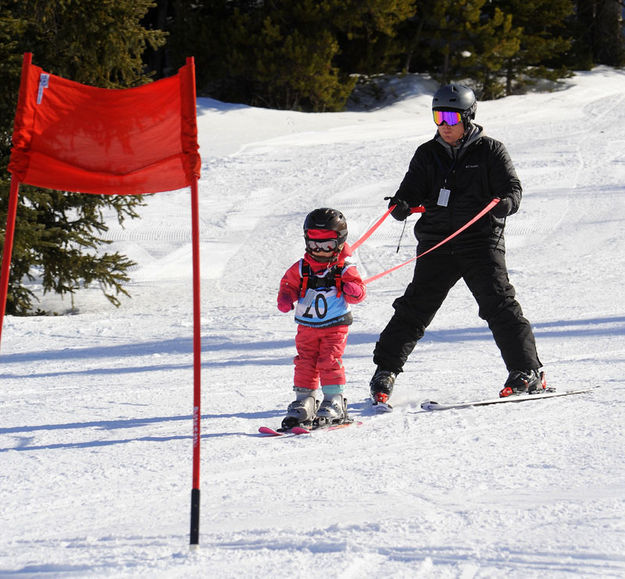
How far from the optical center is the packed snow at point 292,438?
2967 mm

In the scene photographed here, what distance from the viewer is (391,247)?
463 inches

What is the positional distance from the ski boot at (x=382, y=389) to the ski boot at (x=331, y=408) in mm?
390

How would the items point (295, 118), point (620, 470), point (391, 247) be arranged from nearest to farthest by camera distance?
1. point (620, 470)
2. point (391, 247)
3. point (295, 118)

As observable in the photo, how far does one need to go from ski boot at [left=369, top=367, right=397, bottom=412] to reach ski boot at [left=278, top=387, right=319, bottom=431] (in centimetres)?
47

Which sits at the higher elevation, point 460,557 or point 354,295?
point 354,295

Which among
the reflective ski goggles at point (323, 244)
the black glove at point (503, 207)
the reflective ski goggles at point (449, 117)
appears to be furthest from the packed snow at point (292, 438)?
the reflective ski goggles at point (449, 117)

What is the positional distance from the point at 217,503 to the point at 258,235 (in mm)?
9073

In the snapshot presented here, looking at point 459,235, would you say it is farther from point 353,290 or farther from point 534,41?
point 534,41

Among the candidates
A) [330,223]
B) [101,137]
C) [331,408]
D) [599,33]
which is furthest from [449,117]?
[599,33]

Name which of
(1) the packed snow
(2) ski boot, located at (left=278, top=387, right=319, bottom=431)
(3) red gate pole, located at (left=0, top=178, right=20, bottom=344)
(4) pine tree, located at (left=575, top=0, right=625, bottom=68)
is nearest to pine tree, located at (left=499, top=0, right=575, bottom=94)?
(4) pine tree, located at (left=575, top=0, right=625, bottom=68)

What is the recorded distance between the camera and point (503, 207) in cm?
482

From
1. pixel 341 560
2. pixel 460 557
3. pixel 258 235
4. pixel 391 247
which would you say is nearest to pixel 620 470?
pixel 460 557

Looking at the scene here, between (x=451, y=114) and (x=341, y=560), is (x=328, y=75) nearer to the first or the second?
(x=451, y=114)

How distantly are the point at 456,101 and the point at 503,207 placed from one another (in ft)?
2.13
